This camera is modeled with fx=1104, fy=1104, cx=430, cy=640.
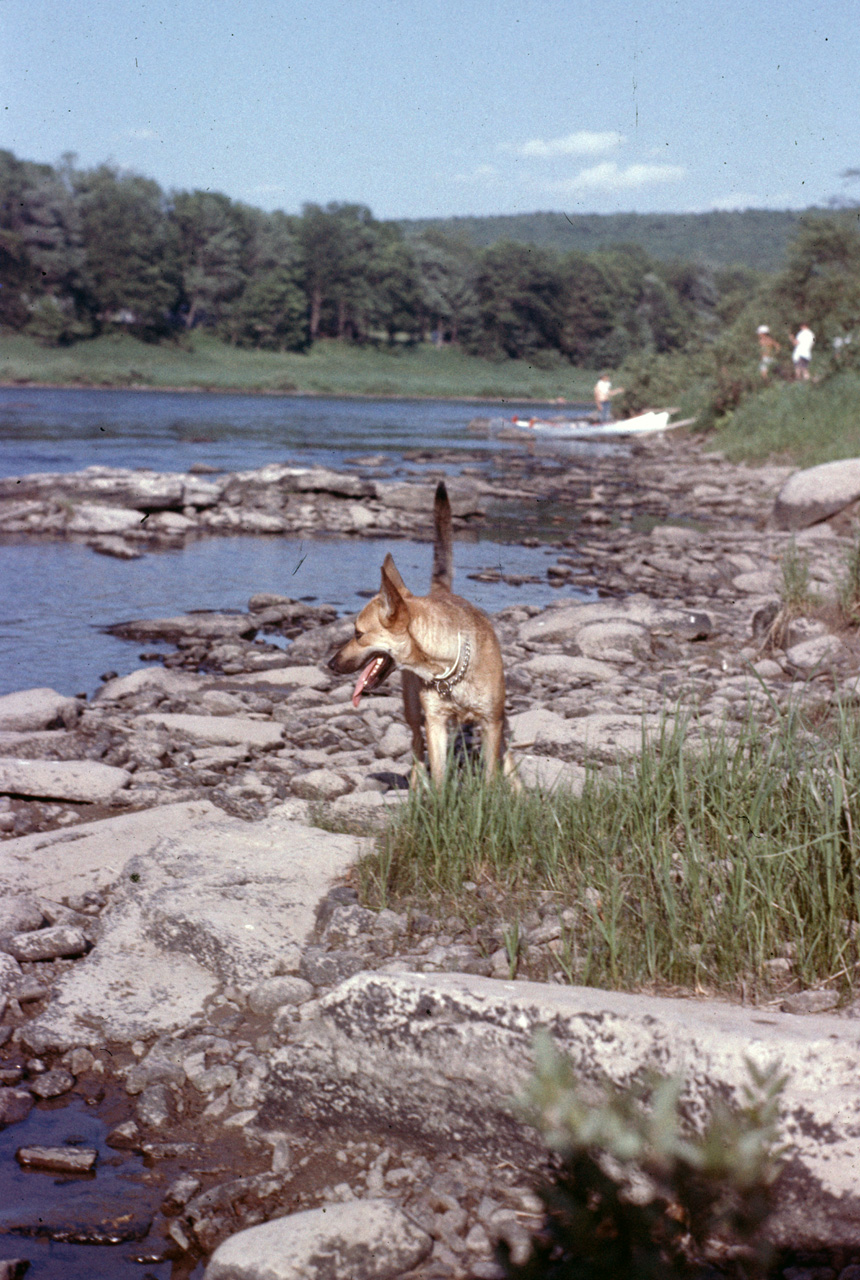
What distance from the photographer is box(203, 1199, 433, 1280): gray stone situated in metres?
2.61

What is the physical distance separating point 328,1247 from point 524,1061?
66 centimetres

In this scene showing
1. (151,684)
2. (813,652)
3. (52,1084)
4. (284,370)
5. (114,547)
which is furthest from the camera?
(284,370)

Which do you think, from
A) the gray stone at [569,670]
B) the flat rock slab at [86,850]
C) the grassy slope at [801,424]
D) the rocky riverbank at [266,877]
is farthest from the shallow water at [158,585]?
the grassy slope at [801,424]

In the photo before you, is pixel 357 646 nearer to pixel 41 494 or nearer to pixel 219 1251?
A: pixel 219 1251

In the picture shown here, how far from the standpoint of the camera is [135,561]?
1523cm

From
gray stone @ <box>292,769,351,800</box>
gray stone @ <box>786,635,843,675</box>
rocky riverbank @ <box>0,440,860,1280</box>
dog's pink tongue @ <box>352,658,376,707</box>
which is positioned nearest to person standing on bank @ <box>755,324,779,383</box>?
rocky riverbank @ <box>0,440,860,1280</box>

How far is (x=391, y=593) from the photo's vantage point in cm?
489

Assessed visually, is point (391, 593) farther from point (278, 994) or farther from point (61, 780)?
point (61, 780)

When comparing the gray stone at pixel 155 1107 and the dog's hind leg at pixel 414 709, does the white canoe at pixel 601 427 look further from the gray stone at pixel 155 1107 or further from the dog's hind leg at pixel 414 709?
the gray stone at pixel 155 1107

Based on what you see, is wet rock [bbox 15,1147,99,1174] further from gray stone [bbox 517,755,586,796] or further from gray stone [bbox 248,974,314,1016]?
gray stone [bbox 517,755,586,796]

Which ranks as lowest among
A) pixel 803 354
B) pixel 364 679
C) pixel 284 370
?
pixel 364 679

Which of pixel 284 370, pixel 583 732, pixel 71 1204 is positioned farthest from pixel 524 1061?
pixel 284 370

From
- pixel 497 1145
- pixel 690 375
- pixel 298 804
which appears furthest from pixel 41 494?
pixel 690 375

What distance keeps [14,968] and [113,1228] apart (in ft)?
4.70
